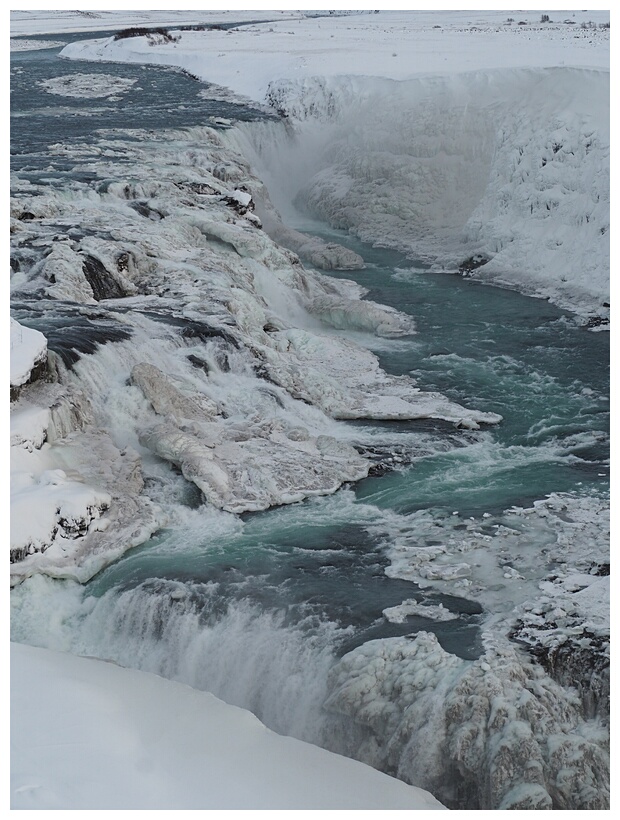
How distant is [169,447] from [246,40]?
112 feet

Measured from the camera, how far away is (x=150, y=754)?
652 cm

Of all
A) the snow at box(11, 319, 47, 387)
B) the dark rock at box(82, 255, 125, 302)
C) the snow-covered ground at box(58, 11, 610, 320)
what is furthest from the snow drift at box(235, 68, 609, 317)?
the snow at box(11, 319, 47, 387)

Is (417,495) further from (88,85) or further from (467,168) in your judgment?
(88,85)

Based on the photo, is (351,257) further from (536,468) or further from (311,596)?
(311,596)

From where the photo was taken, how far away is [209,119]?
26312 mm

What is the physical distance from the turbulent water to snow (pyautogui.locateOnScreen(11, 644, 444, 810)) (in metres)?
0.71

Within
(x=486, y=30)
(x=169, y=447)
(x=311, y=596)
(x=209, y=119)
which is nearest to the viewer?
(x=311, y=596)

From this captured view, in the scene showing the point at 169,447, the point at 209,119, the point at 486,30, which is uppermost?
the point at 486,30

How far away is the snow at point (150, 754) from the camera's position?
5.79 meters

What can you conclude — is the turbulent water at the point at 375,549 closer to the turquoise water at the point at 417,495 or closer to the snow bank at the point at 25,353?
the turquoise water at the point at 417,495

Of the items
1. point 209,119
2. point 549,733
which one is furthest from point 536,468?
point 209,119

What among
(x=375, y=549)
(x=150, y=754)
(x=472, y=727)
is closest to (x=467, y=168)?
(x=375, y=549)

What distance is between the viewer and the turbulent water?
763cm

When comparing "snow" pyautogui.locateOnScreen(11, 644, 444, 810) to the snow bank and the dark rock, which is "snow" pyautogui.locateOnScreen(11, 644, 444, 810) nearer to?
the snow bank
